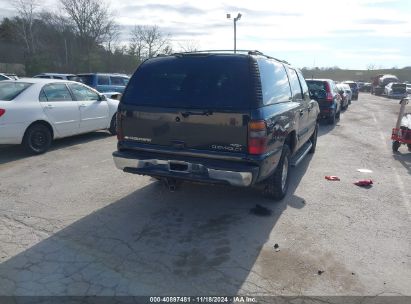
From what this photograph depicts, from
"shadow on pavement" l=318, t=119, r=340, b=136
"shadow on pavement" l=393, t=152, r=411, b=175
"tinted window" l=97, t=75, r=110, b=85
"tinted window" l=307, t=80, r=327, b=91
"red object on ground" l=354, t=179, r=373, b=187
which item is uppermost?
"tinted window" l=97, t=75, r=110, b=85

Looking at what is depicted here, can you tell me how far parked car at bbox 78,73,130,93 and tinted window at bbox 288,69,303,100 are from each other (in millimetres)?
11471

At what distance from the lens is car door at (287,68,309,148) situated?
5902mm

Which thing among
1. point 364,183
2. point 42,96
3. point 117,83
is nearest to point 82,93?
point 42,96

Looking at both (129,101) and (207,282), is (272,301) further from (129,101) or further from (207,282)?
(129,101)

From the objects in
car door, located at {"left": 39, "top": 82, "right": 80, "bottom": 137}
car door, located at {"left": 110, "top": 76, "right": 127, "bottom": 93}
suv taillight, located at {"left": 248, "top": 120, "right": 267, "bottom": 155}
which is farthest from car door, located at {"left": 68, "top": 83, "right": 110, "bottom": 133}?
car door, located at {"left": 110, "top": 76, "right": 127, "bottom": 93}

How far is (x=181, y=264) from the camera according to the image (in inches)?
136

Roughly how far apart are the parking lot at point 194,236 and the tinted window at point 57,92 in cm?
188

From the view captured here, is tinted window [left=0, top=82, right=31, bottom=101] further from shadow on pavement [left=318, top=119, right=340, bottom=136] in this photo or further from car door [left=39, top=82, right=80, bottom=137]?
shadow on pavement [left=318, top=119, right=340, bottom=136]

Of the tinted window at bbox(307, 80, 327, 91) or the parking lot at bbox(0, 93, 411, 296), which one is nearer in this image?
the parking lot at bbox(0, 93, 411, 296)

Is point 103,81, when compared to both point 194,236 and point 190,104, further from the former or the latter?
point 194,236

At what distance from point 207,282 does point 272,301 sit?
59 centimetres

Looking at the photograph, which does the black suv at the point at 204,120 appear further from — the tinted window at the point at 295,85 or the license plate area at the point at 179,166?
the tinted window at the point at 295,85

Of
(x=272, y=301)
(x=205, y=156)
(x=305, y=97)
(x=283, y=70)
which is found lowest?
(x=272, y=301)

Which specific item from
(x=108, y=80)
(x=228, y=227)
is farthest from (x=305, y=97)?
(x=108, y=80)
